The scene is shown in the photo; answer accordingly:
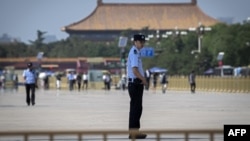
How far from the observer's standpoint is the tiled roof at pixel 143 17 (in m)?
187

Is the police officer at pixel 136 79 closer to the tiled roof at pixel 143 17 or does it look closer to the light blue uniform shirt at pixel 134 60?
the light blue uniform shirt at pixel 134 60

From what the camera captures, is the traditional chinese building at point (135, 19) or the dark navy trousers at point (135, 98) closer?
the dark navy trousers at point (135, 98)

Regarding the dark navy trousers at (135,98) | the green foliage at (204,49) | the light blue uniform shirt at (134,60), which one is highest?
the green foliage at (204,49)

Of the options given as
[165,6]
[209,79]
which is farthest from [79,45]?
[209,79]

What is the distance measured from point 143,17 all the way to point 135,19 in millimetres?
1648

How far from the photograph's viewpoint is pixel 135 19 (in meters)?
192

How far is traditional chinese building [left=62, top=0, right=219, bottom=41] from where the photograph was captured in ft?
611

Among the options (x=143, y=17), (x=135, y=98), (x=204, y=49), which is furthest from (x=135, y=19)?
(x=135, y=98)

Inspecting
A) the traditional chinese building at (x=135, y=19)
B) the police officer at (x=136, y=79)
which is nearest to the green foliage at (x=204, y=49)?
the traditional chinese building at (x=135, y=19)

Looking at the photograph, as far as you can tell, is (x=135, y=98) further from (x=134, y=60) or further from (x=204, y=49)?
(x=204, y=49)

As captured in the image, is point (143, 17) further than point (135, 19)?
Yes

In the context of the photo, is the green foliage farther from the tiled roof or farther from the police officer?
the police officer

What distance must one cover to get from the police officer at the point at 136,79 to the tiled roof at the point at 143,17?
16821cm

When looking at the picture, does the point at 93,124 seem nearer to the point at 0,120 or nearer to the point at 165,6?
the point at 0,120
